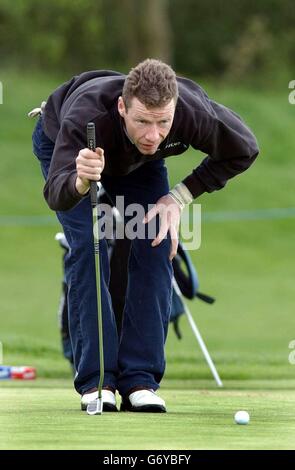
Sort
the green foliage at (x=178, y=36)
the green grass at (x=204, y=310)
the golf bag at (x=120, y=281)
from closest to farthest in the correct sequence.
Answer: the green grass at (x=204, y=310) < the golf bag at (x=120, y=281) < the green foliage at (x=178, y=36)

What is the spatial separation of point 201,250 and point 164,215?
15160 millimetres

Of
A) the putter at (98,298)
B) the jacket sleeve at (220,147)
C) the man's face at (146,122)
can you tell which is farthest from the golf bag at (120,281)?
the man's face at (146,122)

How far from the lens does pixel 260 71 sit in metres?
36.4

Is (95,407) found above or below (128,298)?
below

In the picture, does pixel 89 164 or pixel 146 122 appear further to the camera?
pixel 146 122

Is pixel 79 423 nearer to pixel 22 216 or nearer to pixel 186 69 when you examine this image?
pixel 22 216

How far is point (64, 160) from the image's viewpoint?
574cm

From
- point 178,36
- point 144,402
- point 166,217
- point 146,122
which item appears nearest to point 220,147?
point 166,217

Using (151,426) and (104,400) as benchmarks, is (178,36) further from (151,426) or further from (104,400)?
(151,426)

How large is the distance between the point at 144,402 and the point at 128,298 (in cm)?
58

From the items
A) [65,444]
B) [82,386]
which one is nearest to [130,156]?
[82,386]

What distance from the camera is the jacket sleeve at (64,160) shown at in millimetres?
5695

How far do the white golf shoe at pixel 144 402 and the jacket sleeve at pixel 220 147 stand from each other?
104cm

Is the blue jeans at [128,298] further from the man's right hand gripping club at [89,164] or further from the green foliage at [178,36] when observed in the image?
the green foliage at [178,36]
